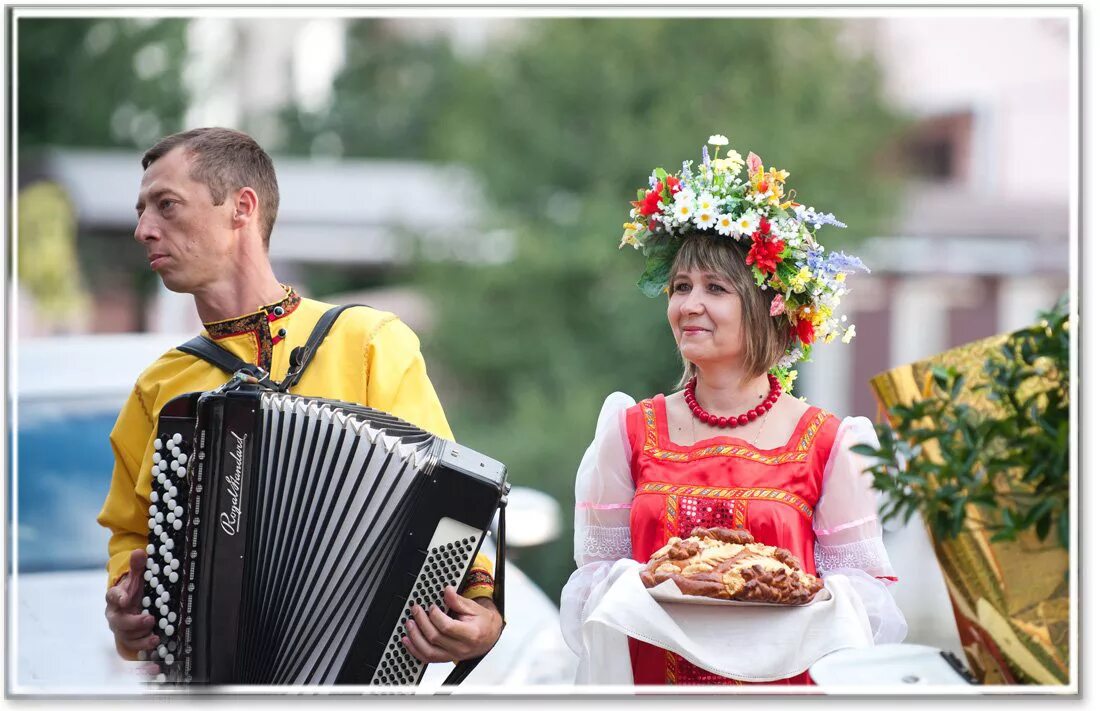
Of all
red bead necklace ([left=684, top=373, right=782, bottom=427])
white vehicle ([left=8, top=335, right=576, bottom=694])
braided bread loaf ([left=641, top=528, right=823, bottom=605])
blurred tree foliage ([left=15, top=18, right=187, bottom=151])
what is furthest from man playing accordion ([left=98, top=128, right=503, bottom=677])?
blurred tree foliage ([left=15, top=18, right=187, bottom=151])

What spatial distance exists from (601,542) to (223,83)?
49.0 ft

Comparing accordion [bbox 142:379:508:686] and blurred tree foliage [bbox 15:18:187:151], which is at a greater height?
blurred tree foliage [bbox 15:18:187:151]

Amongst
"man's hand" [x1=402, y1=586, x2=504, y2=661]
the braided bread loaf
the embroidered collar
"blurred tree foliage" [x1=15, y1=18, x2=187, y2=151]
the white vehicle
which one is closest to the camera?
the braided bread loaf

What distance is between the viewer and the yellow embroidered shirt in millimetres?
2916

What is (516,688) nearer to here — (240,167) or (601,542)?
(601,542)

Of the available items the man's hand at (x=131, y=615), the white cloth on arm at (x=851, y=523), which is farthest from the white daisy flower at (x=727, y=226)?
the man's hand at (x=131, y=615)

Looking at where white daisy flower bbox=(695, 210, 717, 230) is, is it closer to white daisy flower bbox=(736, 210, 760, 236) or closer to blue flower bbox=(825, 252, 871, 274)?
white daisy flower bbox=(736, 210, 760, 236)

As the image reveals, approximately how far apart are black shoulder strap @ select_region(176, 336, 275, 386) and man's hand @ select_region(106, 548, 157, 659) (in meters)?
0.41

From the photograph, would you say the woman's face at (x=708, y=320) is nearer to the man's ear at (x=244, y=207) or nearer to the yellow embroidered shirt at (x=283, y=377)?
the yellow embroidered shirt at (x=283, y=377)

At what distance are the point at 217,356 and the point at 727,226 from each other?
1111mm

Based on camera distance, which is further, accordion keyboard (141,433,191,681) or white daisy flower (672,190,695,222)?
white daisy flower (672,190,695,222)

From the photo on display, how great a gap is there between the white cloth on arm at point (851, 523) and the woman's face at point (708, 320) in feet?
1.01

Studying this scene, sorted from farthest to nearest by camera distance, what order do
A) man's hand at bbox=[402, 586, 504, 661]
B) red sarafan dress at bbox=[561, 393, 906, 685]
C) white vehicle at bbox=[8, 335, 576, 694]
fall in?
white vehicle at bbox=[8, 335, 576, 694] → red sarafan dress at bbox=[561, 393, 906, 685] → man's hand at bbox=[402, 586, 504, 661]
